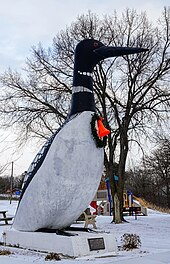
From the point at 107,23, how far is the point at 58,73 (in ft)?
12.0

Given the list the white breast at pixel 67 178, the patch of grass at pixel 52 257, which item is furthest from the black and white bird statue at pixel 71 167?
the patch of grass at pixel 52 257

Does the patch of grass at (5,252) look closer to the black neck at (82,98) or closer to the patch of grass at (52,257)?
the patch of grass at (52,257)

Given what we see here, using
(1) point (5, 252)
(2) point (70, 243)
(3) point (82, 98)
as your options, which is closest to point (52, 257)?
(2) point (70, 243)

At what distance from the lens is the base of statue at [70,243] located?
306 inches

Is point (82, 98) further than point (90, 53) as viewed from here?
No

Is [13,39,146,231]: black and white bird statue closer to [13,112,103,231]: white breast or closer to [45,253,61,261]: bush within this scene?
[13,112,103,231]: white breast

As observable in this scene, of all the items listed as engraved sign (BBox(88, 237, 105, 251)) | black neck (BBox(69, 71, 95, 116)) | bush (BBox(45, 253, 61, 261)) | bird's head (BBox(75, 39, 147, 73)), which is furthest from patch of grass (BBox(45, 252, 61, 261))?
bird's head (BBox(75, 39, 147, 73))

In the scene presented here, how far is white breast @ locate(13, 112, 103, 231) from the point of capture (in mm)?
8242

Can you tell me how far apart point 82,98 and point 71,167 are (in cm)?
174

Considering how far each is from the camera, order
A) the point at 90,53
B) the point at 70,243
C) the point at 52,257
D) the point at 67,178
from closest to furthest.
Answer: the point at 52,257, the point at 70,243, the point at 67,178, the point at 90,53

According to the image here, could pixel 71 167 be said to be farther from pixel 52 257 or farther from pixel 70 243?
pixel 52 257

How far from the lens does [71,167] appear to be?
8.30 m

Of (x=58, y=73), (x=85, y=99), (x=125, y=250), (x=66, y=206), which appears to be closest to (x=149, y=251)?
(x=125, y=250)

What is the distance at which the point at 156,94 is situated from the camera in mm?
18859
